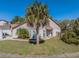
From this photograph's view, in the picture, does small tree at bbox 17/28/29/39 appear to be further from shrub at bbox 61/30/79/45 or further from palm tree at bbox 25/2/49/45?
palm tree at bbox 25/2/49/45

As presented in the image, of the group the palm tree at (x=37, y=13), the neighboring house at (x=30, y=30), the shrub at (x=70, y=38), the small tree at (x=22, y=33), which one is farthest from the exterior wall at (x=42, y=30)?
the palm tree at (x=37, y=13)

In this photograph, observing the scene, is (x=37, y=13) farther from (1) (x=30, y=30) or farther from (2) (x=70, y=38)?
(1) (x=30, y=30)

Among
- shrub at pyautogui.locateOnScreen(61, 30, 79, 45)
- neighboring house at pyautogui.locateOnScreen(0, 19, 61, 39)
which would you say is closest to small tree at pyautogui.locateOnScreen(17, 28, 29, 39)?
neighboring house at pyautogui.locateOnScreen(0, 19, 61, 39)

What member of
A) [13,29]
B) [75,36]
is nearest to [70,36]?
[75,36]

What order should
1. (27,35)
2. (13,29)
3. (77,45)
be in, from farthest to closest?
(13,29) < (27,35) < (77,45)

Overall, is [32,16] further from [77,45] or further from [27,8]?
[77,45]

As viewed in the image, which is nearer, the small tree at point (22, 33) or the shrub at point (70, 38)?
the shrub at point (70, 38)

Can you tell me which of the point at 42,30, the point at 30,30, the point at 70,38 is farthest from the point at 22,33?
the point at 70,38

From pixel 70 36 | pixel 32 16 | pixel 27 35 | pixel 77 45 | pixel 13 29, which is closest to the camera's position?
pixel 32 16

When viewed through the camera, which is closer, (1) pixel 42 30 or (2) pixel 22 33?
(2) pixel 22 33

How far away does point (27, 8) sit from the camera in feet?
101

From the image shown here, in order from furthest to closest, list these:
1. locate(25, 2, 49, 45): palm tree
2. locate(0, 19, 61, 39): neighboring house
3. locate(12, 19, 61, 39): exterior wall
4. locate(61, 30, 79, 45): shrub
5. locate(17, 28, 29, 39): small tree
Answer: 1. locate(0, 19, 61, 39): neighboring house
2. locate(12, 19, 61, 39): exterior wall
3. locate(17, 28, 29, 39): small tree
4. locate(61, 30, 79, 45): shrub
5. locate(25, 2, 49, 45): palm tree

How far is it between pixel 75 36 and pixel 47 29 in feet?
39.3

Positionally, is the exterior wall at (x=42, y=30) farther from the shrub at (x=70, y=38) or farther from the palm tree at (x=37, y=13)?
the palm tree at (x=37, y=13)
